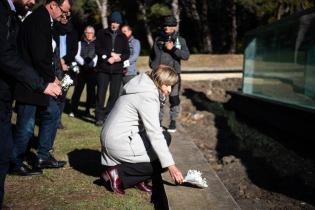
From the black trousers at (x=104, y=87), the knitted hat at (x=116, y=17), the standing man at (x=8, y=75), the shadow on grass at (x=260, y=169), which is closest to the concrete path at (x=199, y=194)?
the shadow on grass at (x=260, y=169)

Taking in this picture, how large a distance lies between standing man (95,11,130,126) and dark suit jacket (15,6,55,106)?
3.31m

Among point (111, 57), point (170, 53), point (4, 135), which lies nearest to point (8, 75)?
point (4, 135)

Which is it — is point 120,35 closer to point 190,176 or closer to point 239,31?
point 190,176

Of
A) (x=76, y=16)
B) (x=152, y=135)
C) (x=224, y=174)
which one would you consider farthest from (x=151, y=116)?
(x=76, y=16)

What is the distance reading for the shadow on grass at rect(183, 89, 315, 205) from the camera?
5.80 metres

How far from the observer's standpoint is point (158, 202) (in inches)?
203

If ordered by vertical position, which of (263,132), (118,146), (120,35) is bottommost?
(263,132)

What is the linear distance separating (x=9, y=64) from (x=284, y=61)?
20.9 ft

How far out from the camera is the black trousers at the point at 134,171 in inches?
200

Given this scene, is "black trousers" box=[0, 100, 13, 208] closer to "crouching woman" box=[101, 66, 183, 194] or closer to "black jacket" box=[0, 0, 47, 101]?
"black jacket" box=[0, 0, 47, 101]

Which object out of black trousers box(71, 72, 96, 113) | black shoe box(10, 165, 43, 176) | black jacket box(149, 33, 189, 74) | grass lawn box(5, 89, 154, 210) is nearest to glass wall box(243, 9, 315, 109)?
black jacket box(149, 33, 189, 74)

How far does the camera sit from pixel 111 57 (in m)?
8.60

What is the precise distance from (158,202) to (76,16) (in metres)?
25.5

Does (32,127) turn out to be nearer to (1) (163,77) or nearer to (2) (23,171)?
(2) (23,171)
